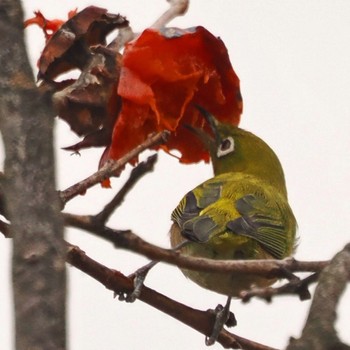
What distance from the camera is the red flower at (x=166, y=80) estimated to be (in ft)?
12.0

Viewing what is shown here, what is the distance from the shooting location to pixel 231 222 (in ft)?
19.9

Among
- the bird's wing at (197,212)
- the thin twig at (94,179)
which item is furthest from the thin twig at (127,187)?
the bird's wing at (197,212)

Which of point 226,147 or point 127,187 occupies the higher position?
point 226,147

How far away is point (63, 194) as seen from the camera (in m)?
2.71

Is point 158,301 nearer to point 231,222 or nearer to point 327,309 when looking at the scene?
point 231,222

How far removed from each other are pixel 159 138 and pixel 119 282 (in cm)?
113

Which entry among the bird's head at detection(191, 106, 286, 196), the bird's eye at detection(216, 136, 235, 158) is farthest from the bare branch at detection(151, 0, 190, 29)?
the bird's head at detection(191, 106, 286, 196)

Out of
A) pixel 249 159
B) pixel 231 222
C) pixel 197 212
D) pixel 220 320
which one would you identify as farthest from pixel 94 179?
pixel 249 159

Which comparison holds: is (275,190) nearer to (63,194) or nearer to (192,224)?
(192,224)

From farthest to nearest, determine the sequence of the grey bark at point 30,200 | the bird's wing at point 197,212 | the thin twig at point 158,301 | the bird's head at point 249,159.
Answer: the bird's head at point 249,159, the bird's wing at point 197,212, the thin twig at point 158,301, the grey bark at point 30,200

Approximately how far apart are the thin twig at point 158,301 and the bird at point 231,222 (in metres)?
0.54

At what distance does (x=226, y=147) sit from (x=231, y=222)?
5.62 ft

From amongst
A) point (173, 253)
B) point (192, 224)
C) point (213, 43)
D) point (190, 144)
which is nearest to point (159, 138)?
point (173, 253)

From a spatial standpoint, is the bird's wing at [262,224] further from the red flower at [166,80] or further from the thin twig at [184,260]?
the thin twig at [184,260]
